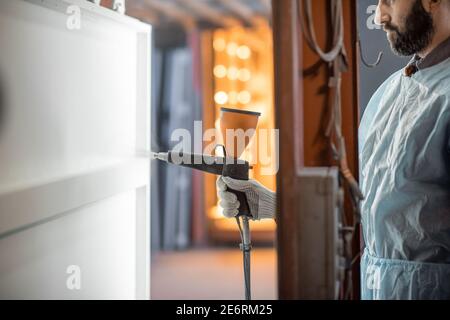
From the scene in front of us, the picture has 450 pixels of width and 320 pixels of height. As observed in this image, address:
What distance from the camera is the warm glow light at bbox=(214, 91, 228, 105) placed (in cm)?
421

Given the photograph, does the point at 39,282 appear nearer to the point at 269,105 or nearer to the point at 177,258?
the point at 177,258

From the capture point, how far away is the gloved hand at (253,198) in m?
1.28

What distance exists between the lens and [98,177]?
1229mm

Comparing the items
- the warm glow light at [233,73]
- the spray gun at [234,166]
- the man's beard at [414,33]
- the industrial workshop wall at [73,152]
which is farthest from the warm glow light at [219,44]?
the man's beard at [414,33]

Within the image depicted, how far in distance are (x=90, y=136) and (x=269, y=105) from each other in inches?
122

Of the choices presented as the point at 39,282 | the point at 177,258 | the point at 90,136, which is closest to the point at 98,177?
→ the point at 90,136

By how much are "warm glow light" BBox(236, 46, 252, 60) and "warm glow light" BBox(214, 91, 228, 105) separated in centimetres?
31

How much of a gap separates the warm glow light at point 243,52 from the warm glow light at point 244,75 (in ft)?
0.32

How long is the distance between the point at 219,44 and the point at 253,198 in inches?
123

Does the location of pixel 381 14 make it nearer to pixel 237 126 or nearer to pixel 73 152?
pixel 237 126

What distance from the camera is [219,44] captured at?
4.25m

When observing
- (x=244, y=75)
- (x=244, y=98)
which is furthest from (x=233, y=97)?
(x=244, y=75)

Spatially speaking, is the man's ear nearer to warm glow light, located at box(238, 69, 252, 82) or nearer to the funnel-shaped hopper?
the funnel-shaped hopper
